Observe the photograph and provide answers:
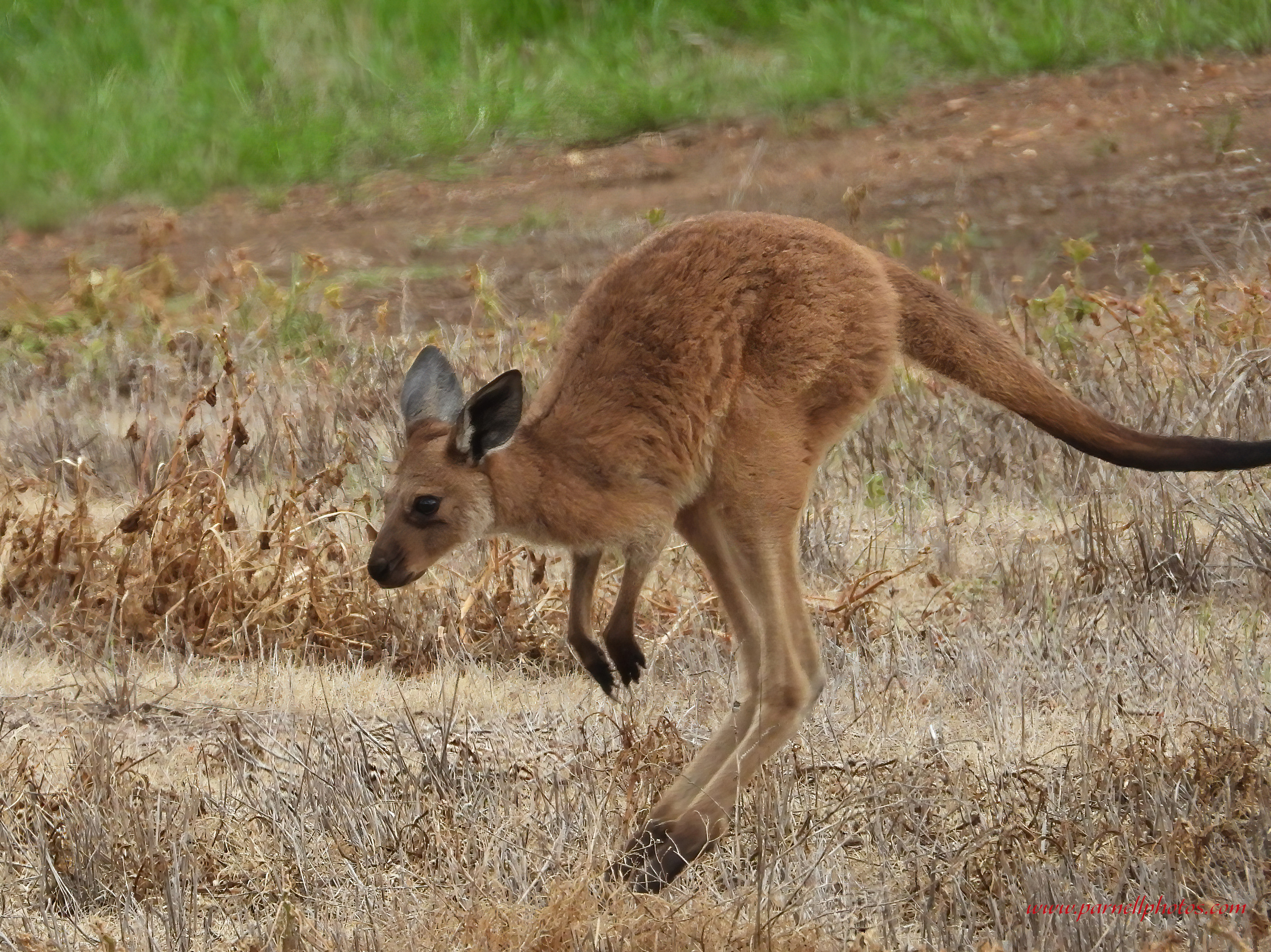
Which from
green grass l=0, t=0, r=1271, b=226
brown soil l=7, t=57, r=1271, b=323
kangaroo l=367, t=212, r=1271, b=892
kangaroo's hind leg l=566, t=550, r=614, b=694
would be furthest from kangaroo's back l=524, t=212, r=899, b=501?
green grass l=0, t=0, r=1271, b=226

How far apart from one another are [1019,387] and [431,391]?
1564 mm

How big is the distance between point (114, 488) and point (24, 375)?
1.97 m

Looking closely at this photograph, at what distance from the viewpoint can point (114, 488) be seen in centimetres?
738

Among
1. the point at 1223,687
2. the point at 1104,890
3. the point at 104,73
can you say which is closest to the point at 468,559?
the point at 1223,687

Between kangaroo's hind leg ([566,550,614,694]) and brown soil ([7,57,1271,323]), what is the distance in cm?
451

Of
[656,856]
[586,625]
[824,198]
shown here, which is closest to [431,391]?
[586,625]

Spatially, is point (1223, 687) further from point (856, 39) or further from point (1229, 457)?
point (856, 39)

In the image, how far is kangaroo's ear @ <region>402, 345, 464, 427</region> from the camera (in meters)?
5.08

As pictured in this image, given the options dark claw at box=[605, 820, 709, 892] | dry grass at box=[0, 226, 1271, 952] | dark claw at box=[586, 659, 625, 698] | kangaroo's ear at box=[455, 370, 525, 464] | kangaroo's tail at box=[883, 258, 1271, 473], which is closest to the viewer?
dry grass at box=[0, 226, 1271, 952]

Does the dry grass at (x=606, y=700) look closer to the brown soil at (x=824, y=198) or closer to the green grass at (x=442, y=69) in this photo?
the brown soil at (x=824, y=198)

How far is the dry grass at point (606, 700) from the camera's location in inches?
157

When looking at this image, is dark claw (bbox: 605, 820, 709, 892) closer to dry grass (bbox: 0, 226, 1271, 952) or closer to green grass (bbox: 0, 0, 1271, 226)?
dry grass (bbox: 0, 226, 1271, 952)

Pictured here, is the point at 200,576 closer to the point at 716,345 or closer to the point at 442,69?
the point at 716,345

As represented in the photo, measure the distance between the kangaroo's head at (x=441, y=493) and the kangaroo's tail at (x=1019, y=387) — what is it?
1093 mm
